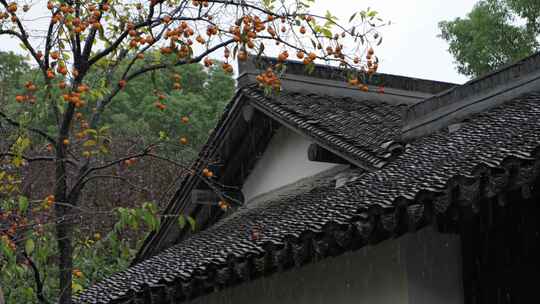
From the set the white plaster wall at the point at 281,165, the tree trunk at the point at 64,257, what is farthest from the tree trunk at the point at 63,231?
the white plaster wall at the point at 281,165

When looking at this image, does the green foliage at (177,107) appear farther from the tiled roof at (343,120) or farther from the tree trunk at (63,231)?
the tree trunk at (63,231)

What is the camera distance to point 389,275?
6.85m

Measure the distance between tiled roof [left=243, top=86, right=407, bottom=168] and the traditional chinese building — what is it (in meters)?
0.03

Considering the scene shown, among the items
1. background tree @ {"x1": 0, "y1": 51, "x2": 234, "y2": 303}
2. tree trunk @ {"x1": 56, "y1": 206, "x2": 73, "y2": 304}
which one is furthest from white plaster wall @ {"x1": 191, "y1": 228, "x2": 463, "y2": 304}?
background tree @ {"x1": 0, "y1": 51, "x2": 234, "y2": 303}

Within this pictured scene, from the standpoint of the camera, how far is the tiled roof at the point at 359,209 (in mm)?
5688

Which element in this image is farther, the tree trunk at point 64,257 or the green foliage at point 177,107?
the green foliage at point 177,107

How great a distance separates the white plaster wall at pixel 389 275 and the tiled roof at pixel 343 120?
4.40ft

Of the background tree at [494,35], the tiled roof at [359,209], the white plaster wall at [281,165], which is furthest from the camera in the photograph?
the background tree at [494,35]

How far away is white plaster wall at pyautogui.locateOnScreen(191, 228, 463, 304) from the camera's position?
6.62 metres

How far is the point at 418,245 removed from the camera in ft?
22.0

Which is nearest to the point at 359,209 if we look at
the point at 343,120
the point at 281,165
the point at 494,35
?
the point at 343,120

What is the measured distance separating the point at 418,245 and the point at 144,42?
2522mm

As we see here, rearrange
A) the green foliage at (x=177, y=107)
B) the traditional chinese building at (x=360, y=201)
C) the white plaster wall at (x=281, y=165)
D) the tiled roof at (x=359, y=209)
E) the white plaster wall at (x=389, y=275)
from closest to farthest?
the tiled roof at (x=359, y=209) < the traditional chinese building at (x=360, y=201) < the white plaster wall at (x=389, y=275) < the white plaster wall at (x=281, y=165) < the green foliage at (x=177, y=107)

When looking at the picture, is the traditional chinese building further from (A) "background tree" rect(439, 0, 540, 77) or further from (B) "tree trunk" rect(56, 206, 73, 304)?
(A) "background tree" rect(439, 0, 540, 77)
